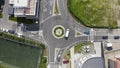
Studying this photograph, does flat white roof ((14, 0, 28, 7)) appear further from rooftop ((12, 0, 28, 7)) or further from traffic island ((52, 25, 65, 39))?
traffic island ((52, 25, 65, 39))

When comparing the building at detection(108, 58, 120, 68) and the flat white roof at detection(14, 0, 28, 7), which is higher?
the flat white roof at detection(14, 0, 28, 7)

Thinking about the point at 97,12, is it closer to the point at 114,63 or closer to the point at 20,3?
the point at 114,63

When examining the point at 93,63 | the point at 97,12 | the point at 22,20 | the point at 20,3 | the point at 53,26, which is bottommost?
the point at 93,63

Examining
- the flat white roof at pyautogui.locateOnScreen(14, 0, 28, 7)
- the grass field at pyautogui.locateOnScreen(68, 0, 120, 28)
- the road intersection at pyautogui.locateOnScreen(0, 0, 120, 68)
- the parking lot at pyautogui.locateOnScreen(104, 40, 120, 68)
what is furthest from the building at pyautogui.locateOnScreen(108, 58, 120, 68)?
the flat white roof at pyautogui.locateOnScreen(14, 0, 28, 7)

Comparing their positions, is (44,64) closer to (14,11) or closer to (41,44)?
(41,44)

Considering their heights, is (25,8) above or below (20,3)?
below

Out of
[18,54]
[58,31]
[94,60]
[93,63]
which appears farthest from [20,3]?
[93,63]

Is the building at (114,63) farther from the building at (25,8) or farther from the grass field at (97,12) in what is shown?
the building at (25,8)
